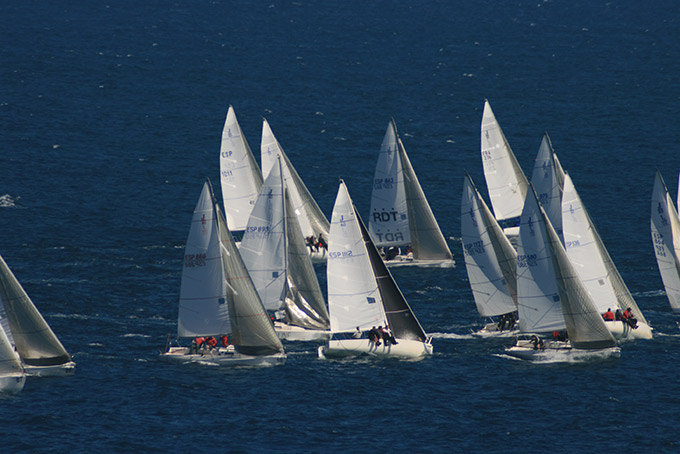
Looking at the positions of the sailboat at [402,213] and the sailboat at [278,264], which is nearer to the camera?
the sailboat at [278,264]

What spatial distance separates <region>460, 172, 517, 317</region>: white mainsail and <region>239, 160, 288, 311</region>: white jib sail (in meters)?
14.1

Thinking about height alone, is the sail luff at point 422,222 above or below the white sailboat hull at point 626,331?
above

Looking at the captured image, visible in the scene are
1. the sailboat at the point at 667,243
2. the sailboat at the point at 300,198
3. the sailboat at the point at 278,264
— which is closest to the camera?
the sailboat at the point at 278,264

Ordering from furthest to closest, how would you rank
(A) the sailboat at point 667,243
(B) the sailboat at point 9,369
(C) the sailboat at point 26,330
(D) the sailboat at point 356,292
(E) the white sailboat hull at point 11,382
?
(A) the sailboat at point 667,243 → (D) the sailboat at point 356,292 → (C) the sailboat at point 26,330 → (E) the white sailboat hull at point 11,382 → (B) the sailboat at point 9,369

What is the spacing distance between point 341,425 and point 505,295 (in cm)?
2286

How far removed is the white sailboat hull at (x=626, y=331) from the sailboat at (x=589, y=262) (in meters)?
1.21

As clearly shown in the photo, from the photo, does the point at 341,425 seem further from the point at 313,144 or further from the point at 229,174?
the point at 313,144

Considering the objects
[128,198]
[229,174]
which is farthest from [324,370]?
[128,198]

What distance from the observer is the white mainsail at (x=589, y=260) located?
87312 mm

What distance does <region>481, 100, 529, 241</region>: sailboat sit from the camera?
111625 mm

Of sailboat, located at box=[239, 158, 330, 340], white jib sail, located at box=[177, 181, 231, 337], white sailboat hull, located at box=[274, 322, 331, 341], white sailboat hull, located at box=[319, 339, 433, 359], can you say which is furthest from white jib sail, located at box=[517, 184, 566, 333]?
white jib sail, located at box=[177, 181, 231, 337]

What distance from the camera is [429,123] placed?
15575cm

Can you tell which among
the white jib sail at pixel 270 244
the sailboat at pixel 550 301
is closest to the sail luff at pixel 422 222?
the white jib sail at pixel 270 244

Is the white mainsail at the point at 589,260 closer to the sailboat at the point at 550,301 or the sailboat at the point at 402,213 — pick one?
the sailboat at the point at 550,301
